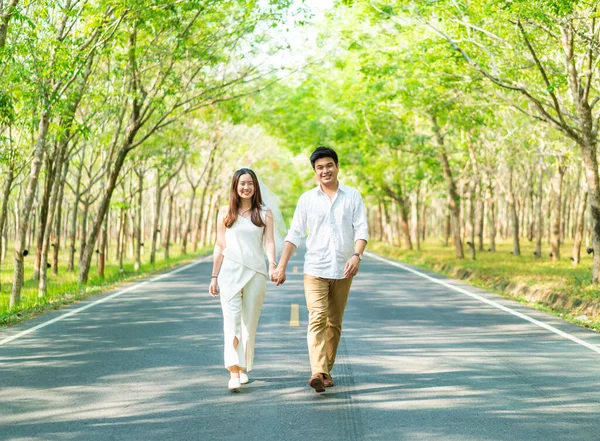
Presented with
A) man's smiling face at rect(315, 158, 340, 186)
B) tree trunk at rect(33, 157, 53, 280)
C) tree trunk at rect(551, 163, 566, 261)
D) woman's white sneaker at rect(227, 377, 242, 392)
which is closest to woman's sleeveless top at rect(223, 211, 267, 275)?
man's smiling face at rect(315, 158, 340, 186)

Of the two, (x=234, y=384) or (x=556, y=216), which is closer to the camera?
(x=234, y=384)

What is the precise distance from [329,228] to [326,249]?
0.61 feet

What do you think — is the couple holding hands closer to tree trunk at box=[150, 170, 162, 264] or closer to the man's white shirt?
the man's white shirt

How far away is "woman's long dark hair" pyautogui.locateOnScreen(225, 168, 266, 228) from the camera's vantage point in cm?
670

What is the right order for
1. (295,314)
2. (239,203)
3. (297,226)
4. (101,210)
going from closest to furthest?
(297,226)
(239,203)
(295,314)
(101,210)

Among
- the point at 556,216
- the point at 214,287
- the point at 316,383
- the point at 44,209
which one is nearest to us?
the point at 316,383

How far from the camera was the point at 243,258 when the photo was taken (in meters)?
6.73

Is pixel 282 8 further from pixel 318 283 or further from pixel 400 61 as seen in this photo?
pixel 318 283

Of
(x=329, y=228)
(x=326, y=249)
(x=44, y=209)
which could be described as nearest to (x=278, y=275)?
(x=326, y=249)

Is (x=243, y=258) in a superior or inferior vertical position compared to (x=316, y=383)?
superior

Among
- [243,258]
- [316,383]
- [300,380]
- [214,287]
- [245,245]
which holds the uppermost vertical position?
[245,245]

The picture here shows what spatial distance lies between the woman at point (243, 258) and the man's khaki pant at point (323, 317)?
1.59ft

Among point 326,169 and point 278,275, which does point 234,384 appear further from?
point 326,169

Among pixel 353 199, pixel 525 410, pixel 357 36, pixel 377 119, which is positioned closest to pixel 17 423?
pixel 353 199
